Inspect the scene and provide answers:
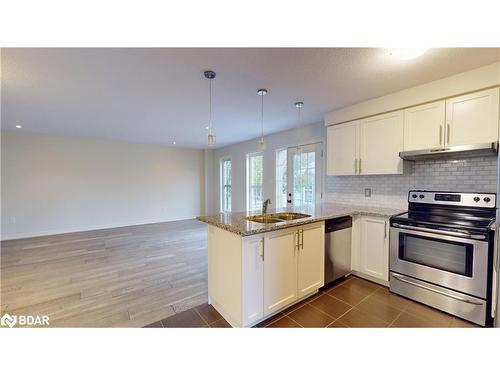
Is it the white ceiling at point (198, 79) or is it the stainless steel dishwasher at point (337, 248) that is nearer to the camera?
the white ceiling at point (198, 79)

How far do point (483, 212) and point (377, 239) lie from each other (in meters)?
0.96

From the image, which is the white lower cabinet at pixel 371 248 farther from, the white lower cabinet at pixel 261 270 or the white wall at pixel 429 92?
the white wall at pixel 429 92

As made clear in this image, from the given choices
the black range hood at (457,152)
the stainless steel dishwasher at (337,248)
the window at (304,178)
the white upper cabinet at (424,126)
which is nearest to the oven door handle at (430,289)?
the stainless steel dishwasher at (337,248)

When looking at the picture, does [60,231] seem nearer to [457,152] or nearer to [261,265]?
[261,265]

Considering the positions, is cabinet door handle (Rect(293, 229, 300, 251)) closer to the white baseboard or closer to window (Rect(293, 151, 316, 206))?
window (Rect(293, 151, 316, 206))

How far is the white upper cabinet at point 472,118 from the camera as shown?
194cm

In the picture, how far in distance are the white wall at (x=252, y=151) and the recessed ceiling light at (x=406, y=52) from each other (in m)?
1.91

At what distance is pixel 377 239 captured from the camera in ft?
8.14

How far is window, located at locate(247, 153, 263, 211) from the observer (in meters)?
5.52
